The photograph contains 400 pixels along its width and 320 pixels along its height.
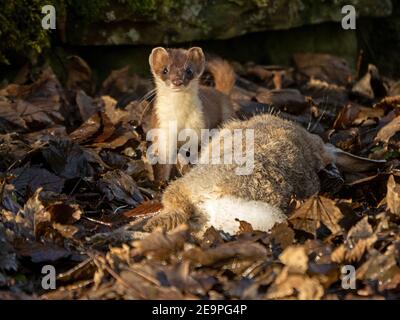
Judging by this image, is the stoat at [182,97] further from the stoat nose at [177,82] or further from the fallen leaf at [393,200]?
the fallen leaf at [393,200]

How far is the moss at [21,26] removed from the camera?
22.3ft

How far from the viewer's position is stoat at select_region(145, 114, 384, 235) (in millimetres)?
4109

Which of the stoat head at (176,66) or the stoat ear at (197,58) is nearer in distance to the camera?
the stoat head at (176,66)

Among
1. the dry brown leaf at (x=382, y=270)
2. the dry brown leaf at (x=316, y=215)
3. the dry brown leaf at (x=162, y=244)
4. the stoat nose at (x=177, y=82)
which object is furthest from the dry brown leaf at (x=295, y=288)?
the stoat nose at (x=177, y=82)

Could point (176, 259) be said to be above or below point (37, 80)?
below

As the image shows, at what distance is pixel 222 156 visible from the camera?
4.56m

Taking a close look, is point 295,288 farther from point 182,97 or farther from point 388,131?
point 182,97

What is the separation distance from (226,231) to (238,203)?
17 centimetres

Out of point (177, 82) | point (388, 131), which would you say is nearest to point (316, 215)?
point (388, 131)

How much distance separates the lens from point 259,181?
4.20 metres
